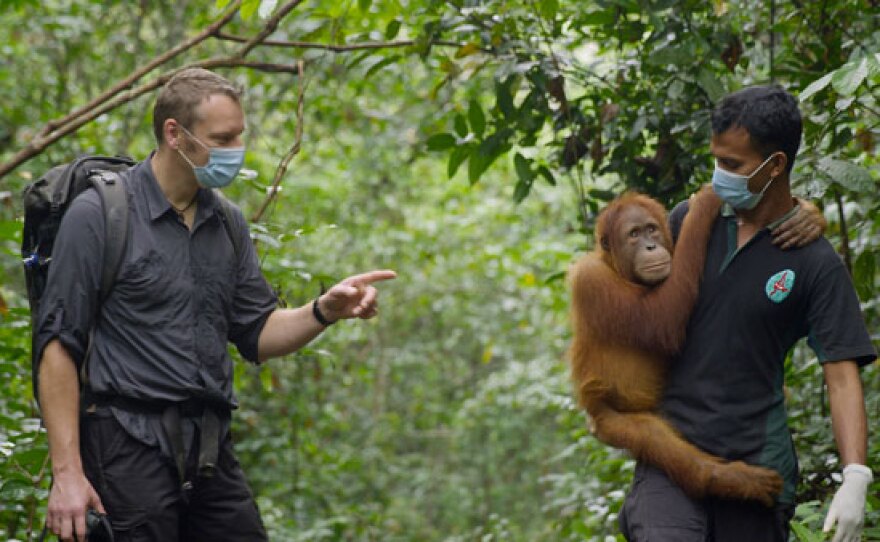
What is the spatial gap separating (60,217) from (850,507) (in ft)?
7.73

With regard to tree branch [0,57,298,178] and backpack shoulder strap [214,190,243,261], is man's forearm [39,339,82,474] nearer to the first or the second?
backpack shoulder strap [214,190,243,261]

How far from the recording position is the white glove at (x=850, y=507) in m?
2.91

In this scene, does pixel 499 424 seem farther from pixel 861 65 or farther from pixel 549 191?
pixel 861 65

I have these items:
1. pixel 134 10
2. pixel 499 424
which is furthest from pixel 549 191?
pixel 134 10

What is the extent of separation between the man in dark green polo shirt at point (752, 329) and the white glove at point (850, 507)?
18 centimetres

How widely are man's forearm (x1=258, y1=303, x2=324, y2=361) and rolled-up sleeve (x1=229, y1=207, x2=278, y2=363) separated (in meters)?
0.02

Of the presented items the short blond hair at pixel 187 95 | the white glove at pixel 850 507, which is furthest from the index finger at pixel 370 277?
the white glove at pixel 850 507

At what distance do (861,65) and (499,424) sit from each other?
889cm

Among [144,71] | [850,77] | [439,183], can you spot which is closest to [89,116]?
[144,71]

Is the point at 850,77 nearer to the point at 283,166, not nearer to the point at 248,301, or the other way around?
the point at 248,301

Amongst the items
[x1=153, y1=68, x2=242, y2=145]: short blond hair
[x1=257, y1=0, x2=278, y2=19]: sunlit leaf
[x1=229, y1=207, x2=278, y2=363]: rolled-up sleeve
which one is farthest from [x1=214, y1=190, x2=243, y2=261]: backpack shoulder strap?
[x1=257, y1=0, x2=278, y2=19]: sunlit leaf

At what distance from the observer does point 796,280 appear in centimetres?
313

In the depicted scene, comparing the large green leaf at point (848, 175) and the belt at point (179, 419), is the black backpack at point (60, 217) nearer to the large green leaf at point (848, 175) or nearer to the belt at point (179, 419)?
the belt at point (179, 419)

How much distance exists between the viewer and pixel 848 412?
3012mm
